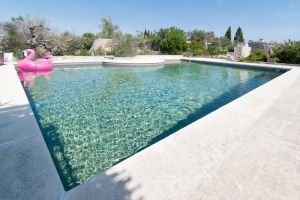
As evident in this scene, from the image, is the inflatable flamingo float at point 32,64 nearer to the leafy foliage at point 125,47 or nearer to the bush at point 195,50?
the leafy foliage at point 125,47

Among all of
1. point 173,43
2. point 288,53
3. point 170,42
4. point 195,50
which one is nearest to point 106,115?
point 288,53

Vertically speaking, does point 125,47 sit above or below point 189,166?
above

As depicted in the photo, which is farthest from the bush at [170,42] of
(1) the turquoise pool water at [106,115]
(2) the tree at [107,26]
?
(1) the turquoise pool water at [106,115]

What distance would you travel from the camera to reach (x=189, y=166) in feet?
7.57

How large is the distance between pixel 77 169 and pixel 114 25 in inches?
1317

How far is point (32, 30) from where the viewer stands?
17.9 m

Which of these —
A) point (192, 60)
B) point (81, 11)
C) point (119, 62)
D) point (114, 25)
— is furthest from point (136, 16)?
point (119, 62)

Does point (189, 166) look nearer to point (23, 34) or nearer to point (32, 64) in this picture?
point (32, 64)

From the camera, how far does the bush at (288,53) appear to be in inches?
611

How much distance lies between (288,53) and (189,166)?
18.6 meters

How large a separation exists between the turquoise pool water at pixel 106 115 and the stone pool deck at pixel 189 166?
25.0 inches

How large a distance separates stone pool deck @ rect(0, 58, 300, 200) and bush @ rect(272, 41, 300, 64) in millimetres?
15597

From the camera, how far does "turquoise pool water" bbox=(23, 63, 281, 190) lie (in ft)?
10.7

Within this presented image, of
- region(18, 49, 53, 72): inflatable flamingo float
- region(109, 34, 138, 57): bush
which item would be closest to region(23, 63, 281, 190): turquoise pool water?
region(18, 49, 53, 72): inflatable flamingo float
